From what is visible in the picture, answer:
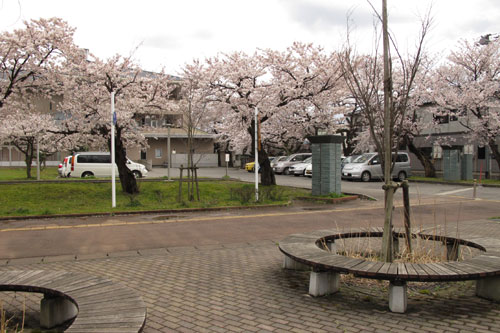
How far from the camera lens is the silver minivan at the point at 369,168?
89.6 ft

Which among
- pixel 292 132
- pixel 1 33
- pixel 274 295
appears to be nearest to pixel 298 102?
pixel 292 132

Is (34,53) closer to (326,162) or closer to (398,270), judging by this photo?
(326,162)

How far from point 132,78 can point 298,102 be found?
923 cm

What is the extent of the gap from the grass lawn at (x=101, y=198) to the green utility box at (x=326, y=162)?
1255mm

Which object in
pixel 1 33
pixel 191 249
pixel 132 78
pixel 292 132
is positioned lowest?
pixel 191 249

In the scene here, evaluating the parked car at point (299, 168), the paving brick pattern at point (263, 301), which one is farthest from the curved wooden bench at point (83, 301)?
the parked car at point (299, 168)

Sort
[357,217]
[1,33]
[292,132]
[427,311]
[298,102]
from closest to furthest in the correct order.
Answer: [427,311] < [357,217] < [1,33] < [298,102] < [292,132]

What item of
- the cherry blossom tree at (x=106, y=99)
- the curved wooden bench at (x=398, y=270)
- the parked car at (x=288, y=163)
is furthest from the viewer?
the parked car at (x=288, y=163)

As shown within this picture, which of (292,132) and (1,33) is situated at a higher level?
(1,33)

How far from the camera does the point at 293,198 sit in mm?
17094

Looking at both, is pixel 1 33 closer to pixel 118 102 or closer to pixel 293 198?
pixel 118 102

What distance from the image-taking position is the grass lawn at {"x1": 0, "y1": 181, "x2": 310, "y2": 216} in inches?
533

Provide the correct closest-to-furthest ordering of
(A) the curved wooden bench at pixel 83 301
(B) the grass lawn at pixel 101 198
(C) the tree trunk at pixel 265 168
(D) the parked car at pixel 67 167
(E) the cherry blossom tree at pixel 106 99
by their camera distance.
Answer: (A) the curved wooden bench at pixel 83 301
(B) the grass lawn at pixel 101 198
(E) the cherry blossom tree at pixel 106 99
(C) the tree trunk at pixel 265 168
(D) the parked car at pixel 67 167

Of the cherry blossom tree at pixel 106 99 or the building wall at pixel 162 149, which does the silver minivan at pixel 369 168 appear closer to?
the cherry blossom tree at pixel 106 99
